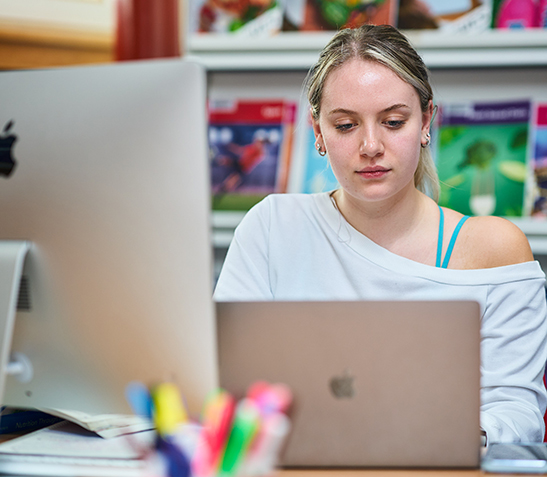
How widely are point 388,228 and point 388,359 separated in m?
0.68

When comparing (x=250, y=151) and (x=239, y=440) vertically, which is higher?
(x=250, y=151)

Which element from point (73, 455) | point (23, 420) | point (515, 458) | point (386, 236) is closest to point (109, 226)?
point (73, 455)

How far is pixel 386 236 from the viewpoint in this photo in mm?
1312

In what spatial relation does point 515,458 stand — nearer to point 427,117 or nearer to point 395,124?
point 395,124

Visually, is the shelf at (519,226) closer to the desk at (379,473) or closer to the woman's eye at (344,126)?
the woman's eye at (344,126)

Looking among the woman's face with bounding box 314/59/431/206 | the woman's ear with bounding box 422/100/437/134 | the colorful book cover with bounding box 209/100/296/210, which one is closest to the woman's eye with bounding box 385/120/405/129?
the woman's face with bounding box 314/59/431/206

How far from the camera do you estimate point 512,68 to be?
182cm

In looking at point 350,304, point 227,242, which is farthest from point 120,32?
point 350,304

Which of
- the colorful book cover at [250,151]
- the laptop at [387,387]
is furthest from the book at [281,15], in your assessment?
the laptop at [387,387]

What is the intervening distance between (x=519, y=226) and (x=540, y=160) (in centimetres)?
22

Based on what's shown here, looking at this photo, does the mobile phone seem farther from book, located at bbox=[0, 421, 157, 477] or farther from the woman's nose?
the woman's nose

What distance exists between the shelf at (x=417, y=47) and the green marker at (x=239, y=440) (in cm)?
147

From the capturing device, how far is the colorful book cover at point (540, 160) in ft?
5.74

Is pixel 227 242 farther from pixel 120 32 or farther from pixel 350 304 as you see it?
pixel 350 304
